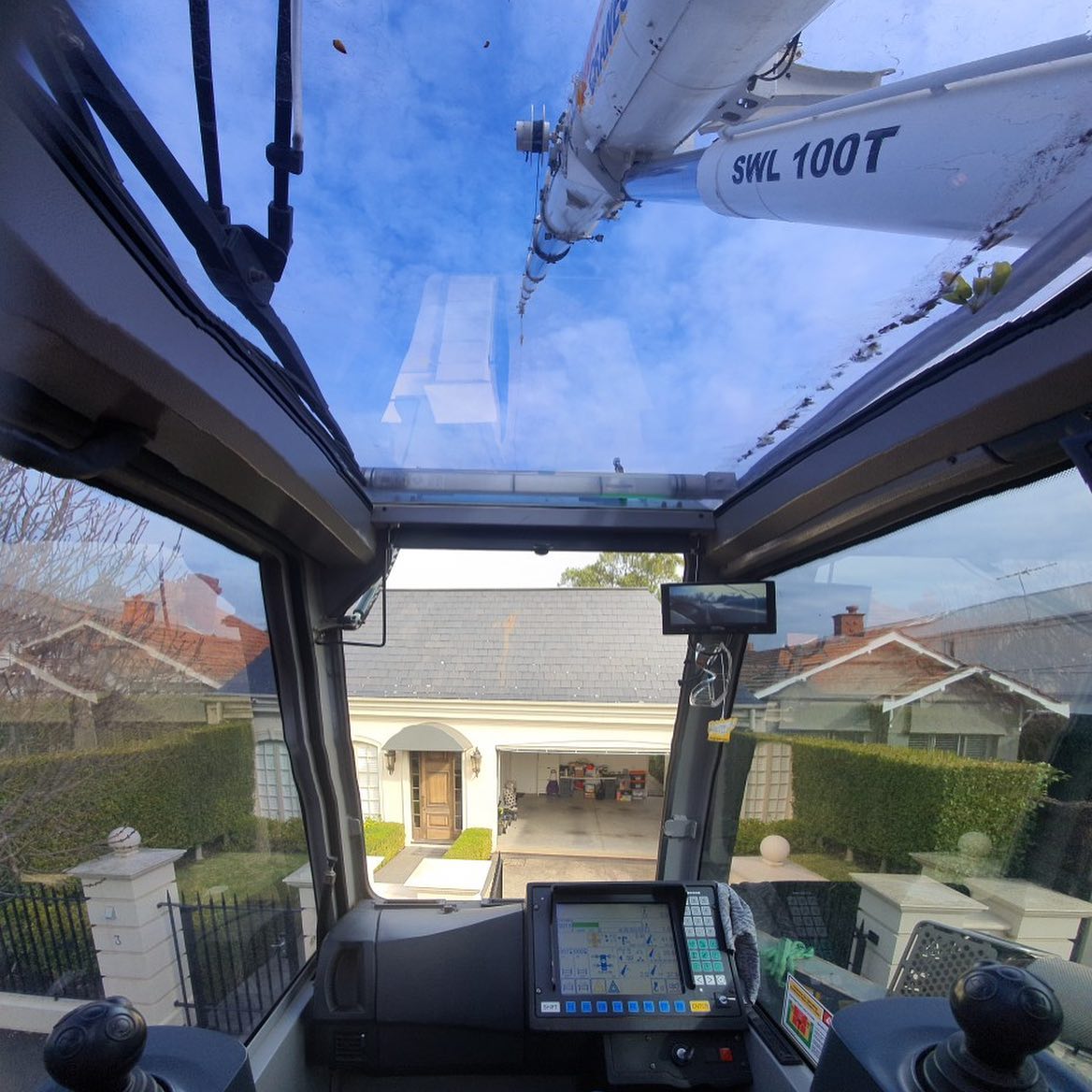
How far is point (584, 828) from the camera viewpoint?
445 centimetres

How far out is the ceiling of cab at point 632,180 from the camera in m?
0.90

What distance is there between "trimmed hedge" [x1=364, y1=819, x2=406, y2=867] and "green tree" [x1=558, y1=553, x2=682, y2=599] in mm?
1666

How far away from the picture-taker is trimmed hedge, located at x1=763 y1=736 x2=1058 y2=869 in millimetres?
1613

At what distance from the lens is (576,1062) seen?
2.54m

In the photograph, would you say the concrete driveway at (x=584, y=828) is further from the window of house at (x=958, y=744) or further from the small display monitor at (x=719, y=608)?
the window of house at (x=958, y=744)

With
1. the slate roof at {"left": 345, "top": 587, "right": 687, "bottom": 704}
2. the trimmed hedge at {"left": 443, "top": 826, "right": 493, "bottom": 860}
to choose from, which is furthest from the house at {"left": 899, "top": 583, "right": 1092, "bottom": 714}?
the trimmed hedge at {"left": 443, "top": 826, "right": 493, "bottom": 860}

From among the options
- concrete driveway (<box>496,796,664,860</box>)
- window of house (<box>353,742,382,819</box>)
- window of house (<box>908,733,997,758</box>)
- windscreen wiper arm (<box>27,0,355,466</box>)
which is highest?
windscreen wiper arm (<box>27,0,355,466</box>)

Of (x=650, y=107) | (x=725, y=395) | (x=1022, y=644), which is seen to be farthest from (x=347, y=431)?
(x=1022, y=644)

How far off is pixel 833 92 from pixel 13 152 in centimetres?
111

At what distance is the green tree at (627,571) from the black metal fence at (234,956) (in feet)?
6.11

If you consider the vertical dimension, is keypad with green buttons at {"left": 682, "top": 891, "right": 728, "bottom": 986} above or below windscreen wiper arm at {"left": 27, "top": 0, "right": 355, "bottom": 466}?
below

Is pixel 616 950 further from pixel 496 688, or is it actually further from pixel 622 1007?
pixel 496 688

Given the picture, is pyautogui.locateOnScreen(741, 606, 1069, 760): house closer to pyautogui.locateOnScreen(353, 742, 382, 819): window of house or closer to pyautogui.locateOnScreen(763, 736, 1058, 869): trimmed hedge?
pyautogui.locateOnScreen(763, 736, 1058, 869): trimmed hedge

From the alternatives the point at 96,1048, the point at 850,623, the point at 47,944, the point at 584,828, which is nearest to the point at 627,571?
the point at 850,623
